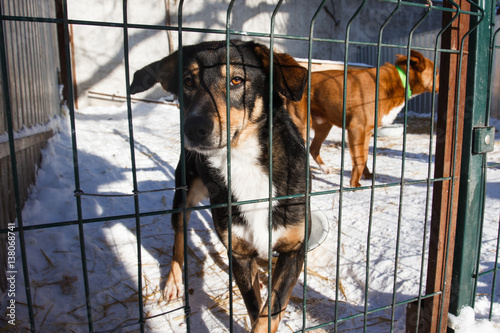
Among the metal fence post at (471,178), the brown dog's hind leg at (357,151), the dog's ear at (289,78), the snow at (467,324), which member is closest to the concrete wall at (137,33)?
the brown dog's hind leg at (357,151)

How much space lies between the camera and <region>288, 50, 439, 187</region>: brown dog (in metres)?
4.34

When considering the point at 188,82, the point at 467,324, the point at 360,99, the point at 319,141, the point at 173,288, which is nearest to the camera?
the point at 467,324

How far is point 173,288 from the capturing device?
2473 millimetres

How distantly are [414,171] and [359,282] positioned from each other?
3.02 metres

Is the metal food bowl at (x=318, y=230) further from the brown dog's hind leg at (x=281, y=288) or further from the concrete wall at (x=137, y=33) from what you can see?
the concrete wall at (x=137, y=33)

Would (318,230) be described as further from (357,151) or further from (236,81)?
(357,151)

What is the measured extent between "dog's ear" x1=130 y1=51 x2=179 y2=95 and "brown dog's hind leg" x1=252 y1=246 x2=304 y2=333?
3.60 feet

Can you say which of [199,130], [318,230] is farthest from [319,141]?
[199,130]

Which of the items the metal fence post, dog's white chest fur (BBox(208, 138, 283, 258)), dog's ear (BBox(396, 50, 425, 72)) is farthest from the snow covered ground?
dog's ear (BBox(396, 50, 425, 72))

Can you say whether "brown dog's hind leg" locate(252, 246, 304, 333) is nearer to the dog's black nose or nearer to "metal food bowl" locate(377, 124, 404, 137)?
the dog's black nose

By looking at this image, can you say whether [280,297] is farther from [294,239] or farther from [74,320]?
[74,320]

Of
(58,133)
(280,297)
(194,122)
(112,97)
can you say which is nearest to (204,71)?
(194,122)

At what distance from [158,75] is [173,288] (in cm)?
152

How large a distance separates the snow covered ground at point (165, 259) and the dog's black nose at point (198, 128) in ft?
1.39
